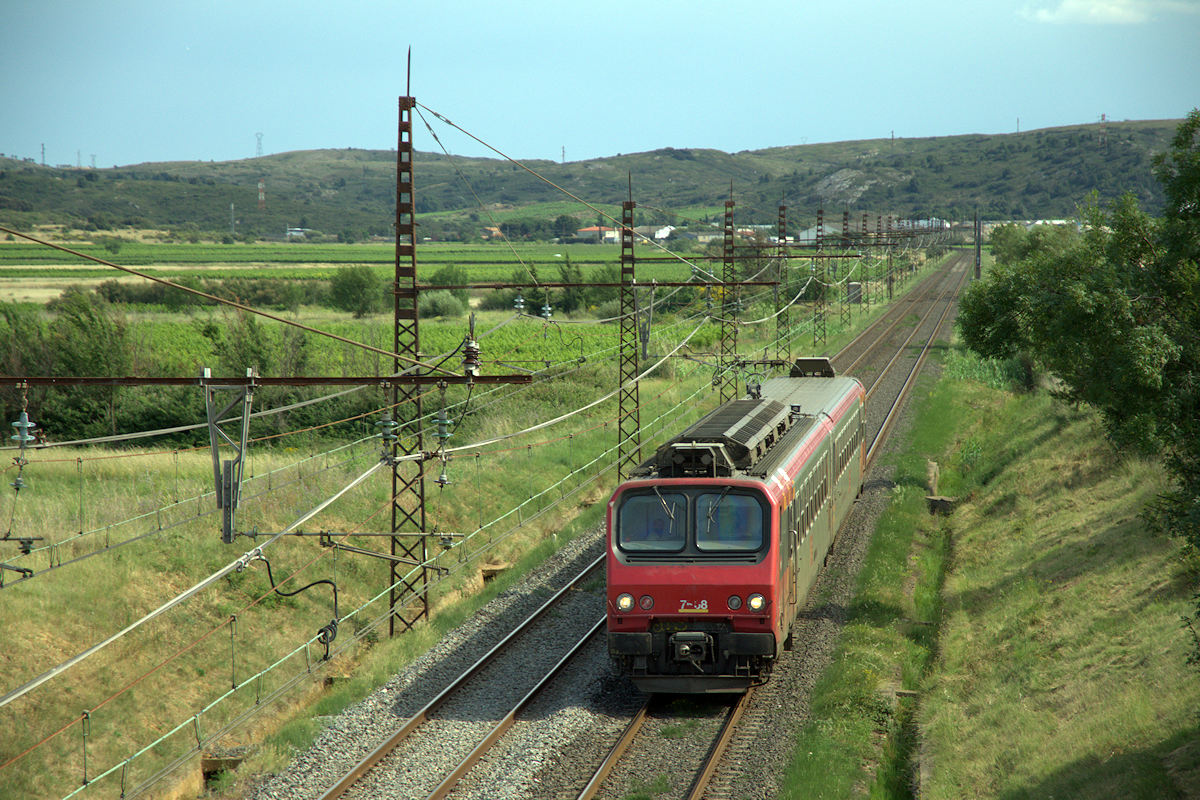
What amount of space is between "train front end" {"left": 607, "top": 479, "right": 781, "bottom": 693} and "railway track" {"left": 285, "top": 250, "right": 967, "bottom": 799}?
2.03ft

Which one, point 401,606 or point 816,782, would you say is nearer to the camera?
point 816,782

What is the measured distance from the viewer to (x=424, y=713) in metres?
13.4

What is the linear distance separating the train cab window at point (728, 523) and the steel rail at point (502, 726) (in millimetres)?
3406

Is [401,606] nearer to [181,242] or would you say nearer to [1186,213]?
[1186,213]

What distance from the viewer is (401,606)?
733 inches

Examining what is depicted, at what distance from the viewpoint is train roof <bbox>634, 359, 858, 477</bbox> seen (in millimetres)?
12953

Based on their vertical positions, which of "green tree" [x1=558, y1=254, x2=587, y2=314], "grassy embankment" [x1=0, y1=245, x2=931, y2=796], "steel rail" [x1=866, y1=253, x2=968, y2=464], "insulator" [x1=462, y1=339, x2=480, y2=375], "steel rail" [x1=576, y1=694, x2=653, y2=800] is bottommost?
"grassy embankment" [x1=0, y1=245, x2=931, y2=796]

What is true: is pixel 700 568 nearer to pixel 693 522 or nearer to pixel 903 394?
pixel 693 522

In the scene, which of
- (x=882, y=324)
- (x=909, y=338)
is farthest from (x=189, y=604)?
(x=882, y=324)

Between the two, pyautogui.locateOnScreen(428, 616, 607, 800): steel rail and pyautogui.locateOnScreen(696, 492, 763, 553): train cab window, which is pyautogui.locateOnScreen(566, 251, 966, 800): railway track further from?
pyautogui.locateOnScreen(696, 492, 763, 553): train cab window

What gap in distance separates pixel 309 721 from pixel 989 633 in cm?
1053

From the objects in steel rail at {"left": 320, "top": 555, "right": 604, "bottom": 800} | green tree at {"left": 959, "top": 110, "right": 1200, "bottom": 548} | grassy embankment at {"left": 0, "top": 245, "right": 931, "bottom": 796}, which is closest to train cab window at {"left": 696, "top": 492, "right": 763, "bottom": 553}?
steel rail at {"left": 320, "top": 555, "right": 604, "bottom": 800}

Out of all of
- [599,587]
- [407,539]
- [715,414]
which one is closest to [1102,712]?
[715,414]

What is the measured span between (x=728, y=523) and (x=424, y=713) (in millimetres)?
4898
